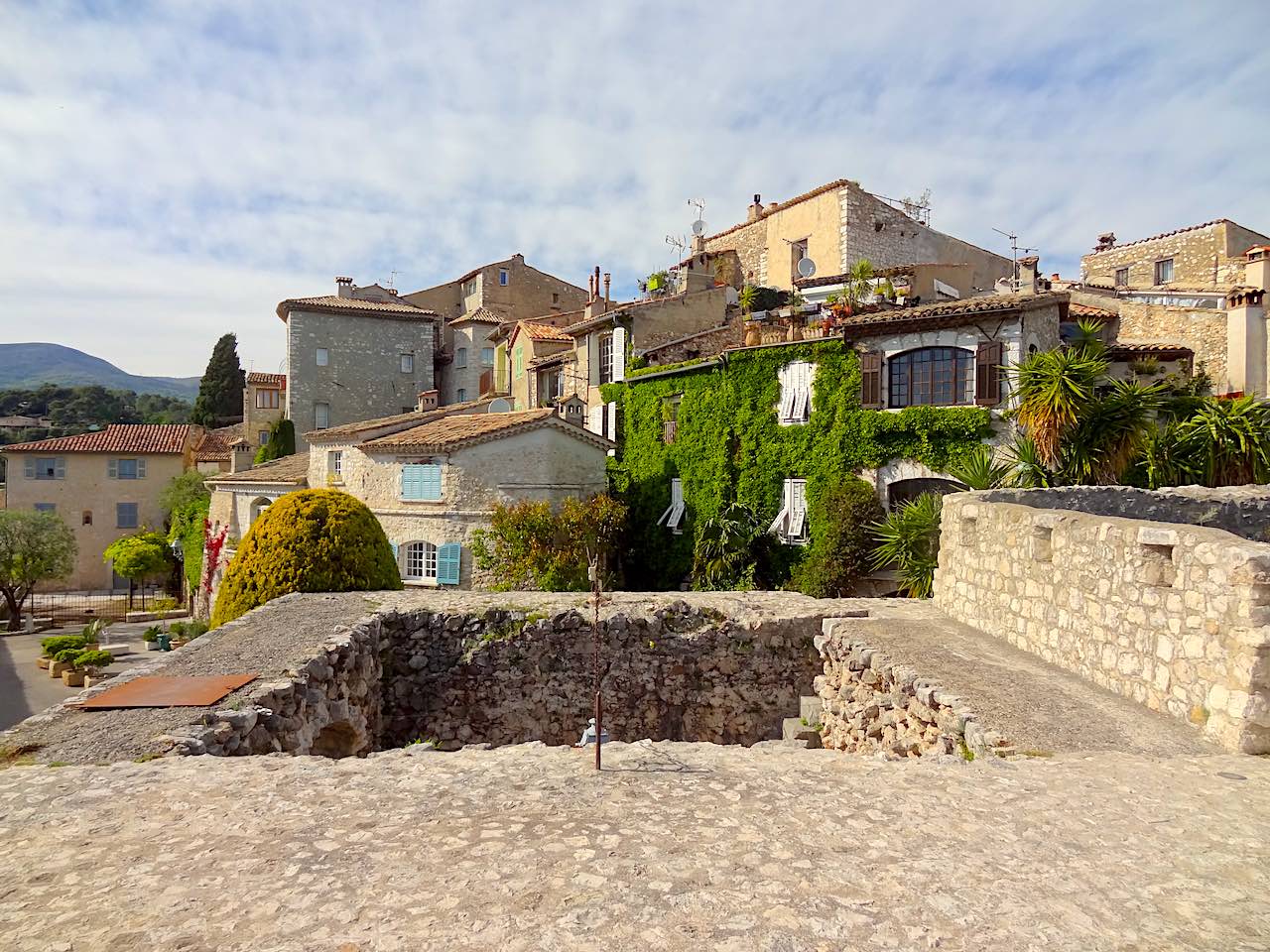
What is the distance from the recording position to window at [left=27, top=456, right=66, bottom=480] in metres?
46.3

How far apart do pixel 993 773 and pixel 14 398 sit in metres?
121

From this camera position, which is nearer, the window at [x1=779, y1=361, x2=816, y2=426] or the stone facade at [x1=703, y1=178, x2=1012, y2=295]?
the window at [x1=779, y1=361, x2=816, y2=426]

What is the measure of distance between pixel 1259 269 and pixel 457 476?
106ft

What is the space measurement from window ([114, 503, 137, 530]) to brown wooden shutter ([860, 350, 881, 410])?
4656 centimetres

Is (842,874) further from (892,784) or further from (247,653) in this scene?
(247,653)

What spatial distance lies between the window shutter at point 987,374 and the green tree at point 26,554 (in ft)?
132

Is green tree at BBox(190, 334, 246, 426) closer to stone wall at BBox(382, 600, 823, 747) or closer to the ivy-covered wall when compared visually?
the ivy-covered wall

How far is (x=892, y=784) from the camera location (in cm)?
616

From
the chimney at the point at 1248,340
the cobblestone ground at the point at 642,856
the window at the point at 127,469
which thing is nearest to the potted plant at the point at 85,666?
the cobblestone ground at the point at 642,856

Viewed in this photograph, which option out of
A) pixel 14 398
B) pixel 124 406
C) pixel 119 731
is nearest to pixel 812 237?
pixel 119 731

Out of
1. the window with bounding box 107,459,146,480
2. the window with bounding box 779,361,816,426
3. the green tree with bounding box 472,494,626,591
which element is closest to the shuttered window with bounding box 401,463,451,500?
the green tree with bounding box 472,494,626,591

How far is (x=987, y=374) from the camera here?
69.8ft

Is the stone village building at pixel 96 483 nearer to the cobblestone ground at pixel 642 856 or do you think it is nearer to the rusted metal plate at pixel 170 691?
the rusted metal plate at pixel 170 691

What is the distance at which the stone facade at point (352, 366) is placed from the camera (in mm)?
46281
